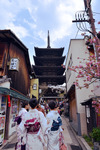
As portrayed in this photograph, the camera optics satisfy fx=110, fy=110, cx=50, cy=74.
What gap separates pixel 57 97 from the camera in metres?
25.0

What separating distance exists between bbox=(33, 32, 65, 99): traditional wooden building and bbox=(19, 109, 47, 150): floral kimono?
23406 mm

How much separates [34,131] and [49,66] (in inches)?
966

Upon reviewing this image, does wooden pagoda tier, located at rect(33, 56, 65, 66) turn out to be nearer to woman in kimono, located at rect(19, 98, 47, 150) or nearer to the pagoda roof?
the pagoda roof

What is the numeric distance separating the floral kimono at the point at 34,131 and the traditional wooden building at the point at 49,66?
2341cm

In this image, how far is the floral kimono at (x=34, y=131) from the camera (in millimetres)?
2512

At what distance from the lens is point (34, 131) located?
2.54 metres

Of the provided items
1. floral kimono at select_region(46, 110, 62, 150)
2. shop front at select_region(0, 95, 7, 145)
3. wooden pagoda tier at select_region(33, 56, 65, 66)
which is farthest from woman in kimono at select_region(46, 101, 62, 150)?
wooden pagoda tier at select_region(33, 56, 65, 66)

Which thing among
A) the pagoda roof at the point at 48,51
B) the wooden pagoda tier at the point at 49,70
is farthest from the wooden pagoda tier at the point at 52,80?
the pagoda roof at the point at 48,51

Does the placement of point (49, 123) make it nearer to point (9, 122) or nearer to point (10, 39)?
point (9, 122)

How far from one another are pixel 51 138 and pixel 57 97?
22325 millimetres

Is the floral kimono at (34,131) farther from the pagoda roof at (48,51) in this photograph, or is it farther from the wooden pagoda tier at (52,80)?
the pagoda roof at (48,51)

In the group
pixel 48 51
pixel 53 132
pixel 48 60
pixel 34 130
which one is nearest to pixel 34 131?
pixel 34 130

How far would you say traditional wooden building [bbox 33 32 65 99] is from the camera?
26.9m

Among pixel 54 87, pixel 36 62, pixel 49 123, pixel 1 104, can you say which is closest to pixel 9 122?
pixel 1 104
